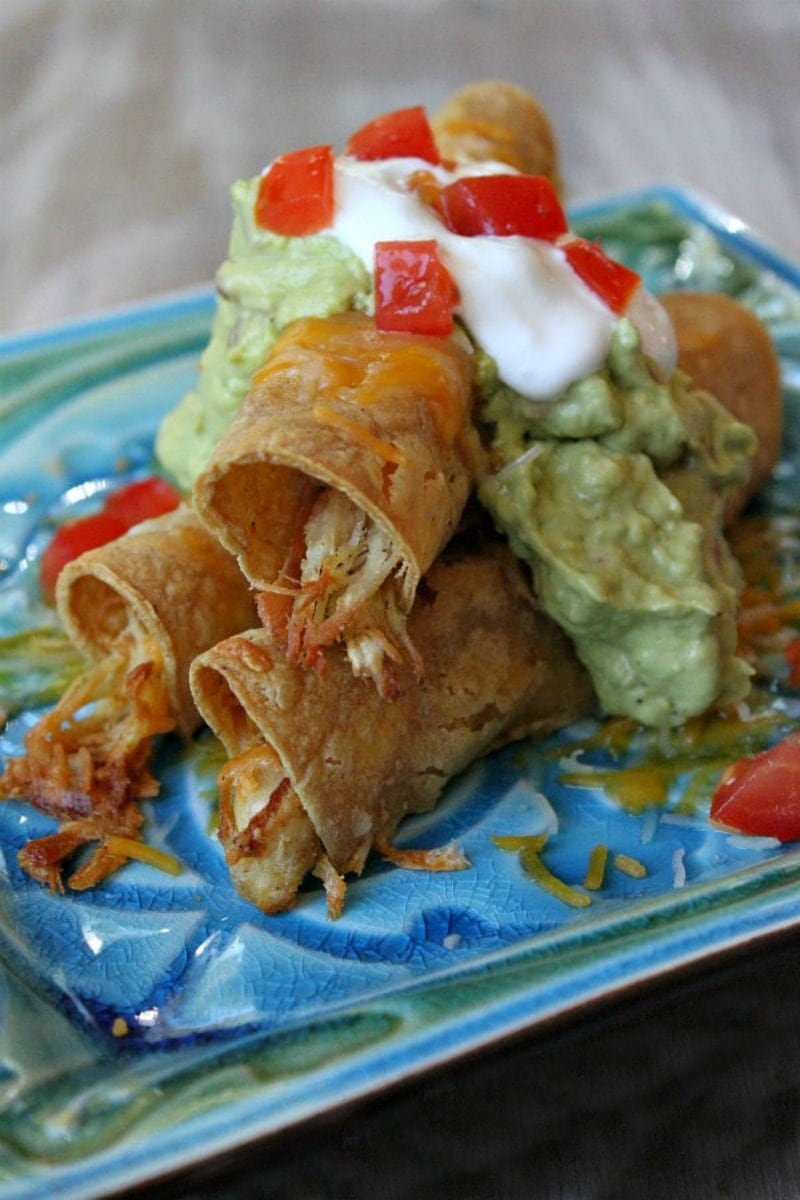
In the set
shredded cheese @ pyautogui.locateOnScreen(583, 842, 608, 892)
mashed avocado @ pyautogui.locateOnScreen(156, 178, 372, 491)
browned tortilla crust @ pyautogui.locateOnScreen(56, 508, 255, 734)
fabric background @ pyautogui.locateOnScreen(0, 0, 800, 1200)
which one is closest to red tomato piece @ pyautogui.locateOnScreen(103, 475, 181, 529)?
mashed avocado @ pyautogui.locateOnScreen(156, 178, 372, 491)

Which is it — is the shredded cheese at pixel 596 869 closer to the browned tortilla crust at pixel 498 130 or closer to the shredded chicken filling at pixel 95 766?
the shredded chicken filling at pixel 95 766

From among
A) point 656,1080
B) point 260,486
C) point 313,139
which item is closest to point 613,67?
point 313,139

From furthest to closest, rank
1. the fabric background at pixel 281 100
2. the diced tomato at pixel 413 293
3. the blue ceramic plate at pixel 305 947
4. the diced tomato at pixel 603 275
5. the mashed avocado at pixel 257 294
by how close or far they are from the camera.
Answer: the fabric background at pixel 281 100, the diced tomato at pixel 603 275, the mashed avocado at pixel 257 294, the diced tomato at pixel 413 293, the blue ceramic plate at pixel 305 947

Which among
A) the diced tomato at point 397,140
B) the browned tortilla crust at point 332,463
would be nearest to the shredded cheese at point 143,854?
the browned tortilla crust at point 332,463

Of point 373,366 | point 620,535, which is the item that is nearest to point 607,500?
point 620,535

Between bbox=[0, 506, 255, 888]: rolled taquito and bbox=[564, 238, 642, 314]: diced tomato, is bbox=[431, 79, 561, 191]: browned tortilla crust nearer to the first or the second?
bbox=[564, 238, 642, 314]: diced tomato

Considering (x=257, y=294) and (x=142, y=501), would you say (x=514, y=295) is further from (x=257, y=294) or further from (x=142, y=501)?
(x=142, y=501)
